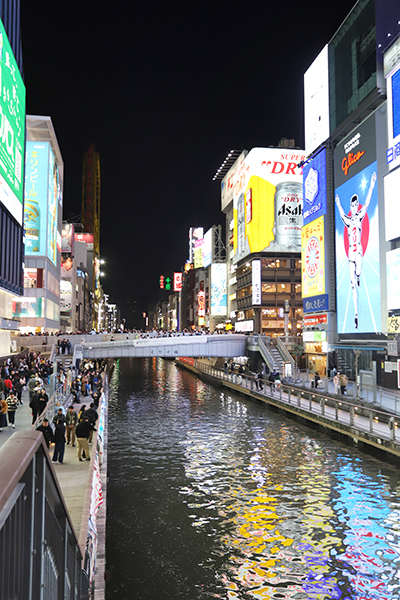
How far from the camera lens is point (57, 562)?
3541 mm

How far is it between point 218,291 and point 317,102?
5827 centimetres

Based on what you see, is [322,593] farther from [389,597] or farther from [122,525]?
[122,525]

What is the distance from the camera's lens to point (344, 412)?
27.6m

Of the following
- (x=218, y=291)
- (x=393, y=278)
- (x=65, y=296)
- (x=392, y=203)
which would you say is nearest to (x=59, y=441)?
(x=393, y=278)

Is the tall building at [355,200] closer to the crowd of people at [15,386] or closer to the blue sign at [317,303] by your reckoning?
the blue sign at [317,303]

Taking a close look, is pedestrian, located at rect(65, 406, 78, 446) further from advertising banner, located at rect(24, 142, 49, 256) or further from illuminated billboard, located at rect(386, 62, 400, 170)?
advertising banner, located at rect(24, 142, 49, 256)

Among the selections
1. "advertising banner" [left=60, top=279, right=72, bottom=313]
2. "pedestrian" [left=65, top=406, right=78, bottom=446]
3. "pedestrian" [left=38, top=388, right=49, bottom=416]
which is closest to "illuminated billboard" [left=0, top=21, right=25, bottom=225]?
"pedestrian" [left=38, top=388, right=49, bottom=416]

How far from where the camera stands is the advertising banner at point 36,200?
6981 cm

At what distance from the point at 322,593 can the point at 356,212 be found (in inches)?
1509

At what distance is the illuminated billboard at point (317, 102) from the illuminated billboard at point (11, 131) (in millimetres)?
31154

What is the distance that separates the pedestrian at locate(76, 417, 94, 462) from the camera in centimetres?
1563

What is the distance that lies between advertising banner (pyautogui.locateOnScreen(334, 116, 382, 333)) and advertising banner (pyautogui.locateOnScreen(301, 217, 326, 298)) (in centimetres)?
331

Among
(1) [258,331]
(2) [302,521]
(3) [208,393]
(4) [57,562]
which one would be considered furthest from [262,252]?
(4) [57,562]

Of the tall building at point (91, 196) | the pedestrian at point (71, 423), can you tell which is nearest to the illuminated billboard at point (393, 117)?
the pedestrian at point (71, 423)
